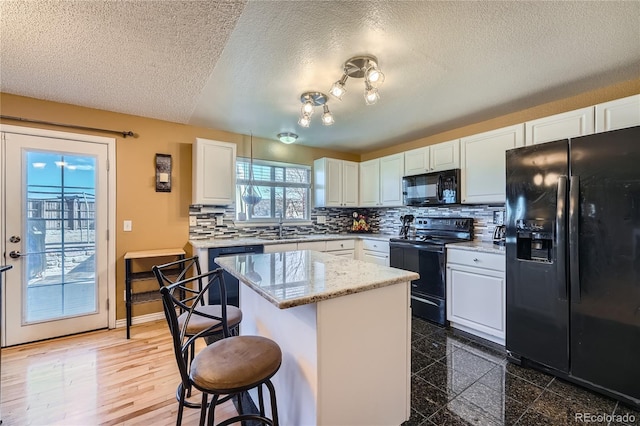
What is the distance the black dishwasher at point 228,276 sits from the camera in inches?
116

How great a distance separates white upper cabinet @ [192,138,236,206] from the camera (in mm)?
3184

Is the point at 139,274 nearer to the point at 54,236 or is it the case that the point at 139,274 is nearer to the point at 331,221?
the point at 54,236

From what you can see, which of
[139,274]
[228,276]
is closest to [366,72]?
[228,276]

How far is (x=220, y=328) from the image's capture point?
1.57m

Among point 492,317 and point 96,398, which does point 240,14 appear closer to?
point 96,398

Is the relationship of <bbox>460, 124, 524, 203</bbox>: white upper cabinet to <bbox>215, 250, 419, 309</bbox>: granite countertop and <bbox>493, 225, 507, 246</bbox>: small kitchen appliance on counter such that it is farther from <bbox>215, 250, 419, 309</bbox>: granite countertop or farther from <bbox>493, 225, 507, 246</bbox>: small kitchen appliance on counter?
<bbox>215, 250, 419, 309</bbox>: granite countertop

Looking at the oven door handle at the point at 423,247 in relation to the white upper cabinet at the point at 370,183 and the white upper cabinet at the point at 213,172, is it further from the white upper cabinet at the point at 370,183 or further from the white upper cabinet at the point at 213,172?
the white upper cabinet at the point at 213,172

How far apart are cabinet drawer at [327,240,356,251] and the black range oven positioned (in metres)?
0.68

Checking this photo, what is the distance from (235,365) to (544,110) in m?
3.45

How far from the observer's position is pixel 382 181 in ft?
13.5

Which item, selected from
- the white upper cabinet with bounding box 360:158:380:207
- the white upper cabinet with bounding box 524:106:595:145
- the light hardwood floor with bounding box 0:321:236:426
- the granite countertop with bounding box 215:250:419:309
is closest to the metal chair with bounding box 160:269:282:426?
the granite countertop with bounding box 215:250:419:309

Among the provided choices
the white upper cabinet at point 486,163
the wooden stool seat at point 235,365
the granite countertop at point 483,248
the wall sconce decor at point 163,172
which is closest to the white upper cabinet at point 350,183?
the white upper cabinet at point 486,163

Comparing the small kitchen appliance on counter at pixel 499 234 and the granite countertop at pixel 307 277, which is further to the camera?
the small kitchen appliance on counter at pixel 499 234

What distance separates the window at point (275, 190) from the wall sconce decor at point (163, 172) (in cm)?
87
